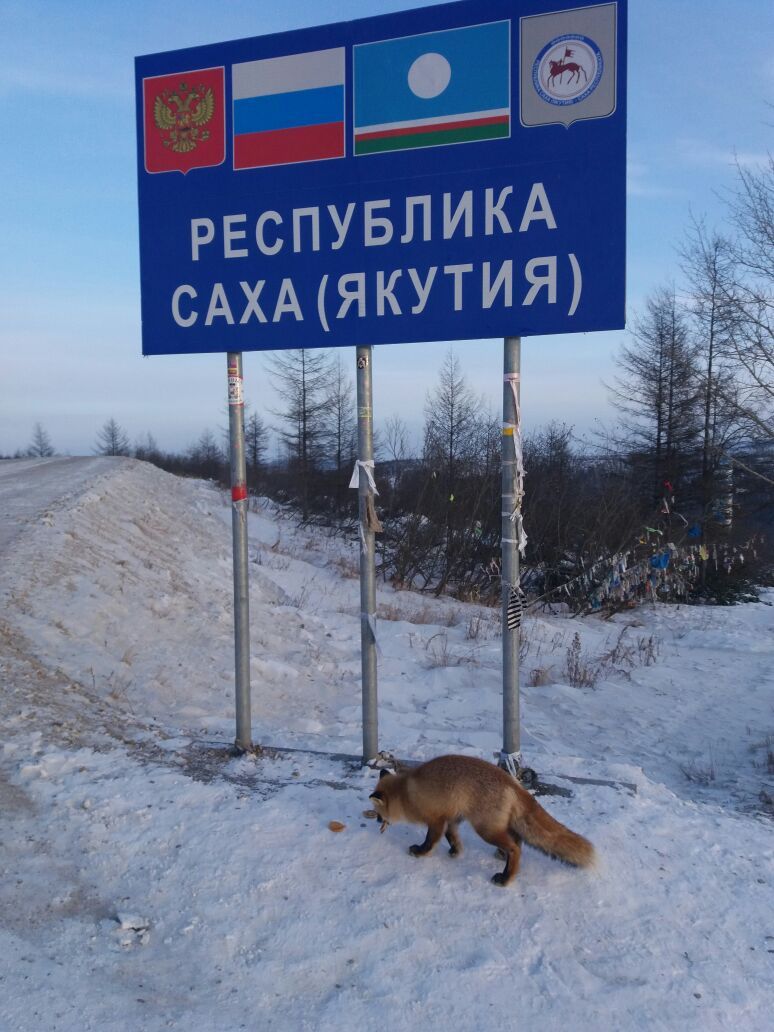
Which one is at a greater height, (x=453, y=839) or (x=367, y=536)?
(x=367, y=536)

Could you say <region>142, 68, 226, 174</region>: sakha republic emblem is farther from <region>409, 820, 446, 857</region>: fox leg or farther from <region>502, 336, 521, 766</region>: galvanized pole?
<region>409, 820, 446, 857</region>: fox leg

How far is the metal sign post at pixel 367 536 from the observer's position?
4113 mm

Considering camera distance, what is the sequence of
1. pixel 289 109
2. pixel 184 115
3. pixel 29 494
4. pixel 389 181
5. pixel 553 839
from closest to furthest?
pixel 553 839 < pixel 389 181 < pixel 289 109 < pixel 184 115 < pixel 29 494

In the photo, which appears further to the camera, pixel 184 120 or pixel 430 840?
pixel 184 120

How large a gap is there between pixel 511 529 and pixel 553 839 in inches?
59.5

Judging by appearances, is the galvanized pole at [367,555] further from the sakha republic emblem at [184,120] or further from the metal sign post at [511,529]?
the sakha republic emblem at [184,120]

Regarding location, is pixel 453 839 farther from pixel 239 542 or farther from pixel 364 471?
pixel 239 542

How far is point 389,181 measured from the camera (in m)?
3.98

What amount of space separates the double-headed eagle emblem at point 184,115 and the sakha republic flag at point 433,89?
2.95 ft

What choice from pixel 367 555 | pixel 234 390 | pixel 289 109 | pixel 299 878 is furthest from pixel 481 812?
pixel 289 109

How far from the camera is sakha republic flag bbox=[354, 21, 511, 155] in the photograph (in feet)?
12.4

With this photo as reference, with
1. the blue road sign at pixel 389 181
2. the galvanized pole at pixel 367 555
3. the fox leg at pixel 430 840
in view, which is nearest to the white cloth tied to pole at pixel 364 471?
the galvanized pole at pixel 367 555

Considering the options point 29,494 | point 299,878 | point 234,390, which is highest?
point 234,390

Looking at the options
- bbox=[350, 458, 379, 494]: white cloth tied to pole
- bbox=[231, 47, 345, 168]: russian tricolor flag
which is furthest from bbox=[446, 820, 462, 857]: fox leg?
bbox=[231, 47, 345, 168]: russian tricolor flag
